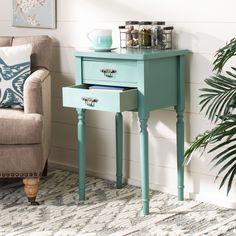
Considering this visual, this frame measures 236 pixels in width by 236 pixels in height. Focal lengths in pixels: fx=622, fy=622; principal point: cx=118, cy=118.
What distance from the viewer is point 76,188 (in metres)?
3.55

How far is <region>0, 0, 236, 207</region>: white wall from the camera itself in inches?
125

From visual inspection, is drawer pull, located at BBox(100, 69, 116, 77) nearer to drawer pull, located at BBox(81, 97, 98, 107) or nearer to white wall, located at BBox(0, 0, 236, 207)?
drawer pull, located at BBox(81, 97, 98, 107)

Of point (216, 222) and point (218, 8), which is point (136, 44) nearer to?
point (218, 8)

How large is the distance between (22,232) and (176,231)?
707 millimetres

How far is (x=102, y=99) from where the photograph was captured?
3006 millimetres

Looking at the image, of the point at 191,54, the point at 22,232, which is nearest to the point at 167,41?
the point at 191,54

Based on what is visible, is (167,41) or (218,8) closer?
(218,8)

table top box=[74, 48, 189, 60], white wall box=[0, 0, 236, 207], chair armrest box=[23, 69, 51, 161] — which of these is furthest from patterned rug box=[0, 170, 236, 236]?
table top box=[74, 48, 189, 60]

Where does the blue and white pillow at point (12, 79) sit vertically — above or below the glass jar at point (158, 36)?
below

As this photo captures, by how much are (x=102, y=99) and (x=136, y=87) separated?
0.18 metres

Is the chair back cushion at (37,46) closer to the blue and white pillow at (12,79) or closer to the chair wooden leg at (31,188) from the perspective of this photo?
the blue and white pillow at (12,79)

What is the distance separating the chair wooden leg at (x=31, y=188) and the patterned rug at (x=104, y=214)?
0.05 meters

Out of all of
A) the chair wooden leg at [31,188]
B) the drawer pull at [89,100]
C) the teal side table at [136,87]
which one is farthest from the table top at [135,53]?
the chair wooden leg at [31,188]

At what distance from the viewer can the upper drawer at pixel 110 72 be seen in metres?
3.03
